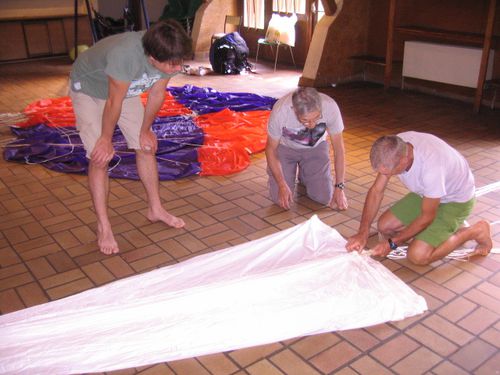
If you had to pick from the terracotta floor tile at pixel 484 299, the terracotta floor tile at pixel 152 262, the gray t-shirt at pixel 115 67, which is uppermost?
the gray t-shirt at pixel 115 67

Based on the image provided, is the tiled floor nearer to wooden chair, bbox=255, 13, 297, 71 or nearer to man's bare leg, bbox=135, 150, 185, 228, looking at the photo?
man's bare leg, bbox=135, 150, 185, 228

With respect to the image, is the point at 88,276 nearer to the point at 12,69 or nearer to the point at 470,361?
the point at 470,361

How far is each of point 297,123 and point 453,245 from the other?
1.10 m

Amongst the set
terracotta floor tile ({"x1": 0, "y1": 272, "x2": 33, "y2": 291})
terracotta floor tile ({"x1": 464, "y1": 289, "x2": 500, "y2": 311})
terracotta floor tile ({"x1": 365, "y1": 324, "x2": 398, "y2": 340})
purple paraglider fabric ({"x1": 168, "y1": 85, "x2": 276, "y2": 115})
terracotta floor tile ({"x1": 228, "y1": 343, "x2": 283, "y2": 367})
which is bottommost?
terracotta floor tile ({"x1": 228, "y1": 343, "x2": 283, "y2": 367})

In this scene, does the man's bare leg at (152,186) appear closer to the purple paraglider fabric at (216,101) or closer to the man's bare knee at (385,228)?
the man's bare knee at (385,228)

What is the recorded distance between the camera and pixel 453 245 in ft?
8.05

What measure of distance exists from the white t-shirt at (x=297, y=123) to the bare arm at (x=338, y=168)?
0.06m

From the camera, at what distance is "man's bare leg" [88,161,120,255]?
253cm

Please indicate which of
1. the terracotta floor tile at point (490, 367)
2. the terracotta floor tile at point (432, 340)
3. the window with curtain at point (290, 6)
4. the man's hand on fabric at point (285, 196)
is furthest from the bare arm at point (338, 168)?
the window with curtain at point (290, 6)

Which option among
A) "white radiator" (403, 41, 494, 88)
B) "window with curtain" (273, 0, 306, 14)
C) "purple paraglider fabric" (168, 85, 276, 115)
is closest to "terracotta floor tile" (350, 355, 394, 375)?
"purple paraglider fabric" (168, 85, 276, 115)

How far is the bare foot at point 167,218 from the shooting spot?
289cm

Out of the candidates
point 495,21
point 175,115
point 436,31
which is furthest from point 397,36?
point 175,115

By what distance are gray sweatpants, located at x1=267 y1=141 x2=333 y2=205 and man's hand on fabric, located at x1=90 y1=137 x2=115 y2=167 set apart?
1.12 metres

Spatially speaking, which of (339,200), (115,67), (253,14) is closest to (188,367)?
(115,67)
